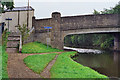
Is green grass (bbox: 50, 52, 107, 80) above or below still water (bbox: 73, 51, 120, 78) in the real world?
above

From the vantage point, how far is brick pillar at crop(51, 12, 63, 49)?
29.5m

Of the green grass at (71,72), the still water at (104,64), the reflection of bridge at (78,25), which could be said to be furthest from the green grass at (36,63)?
the reflection of bridge at (78,25)

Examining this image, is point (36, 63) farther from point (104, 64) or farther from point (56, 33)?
point (56, 33)

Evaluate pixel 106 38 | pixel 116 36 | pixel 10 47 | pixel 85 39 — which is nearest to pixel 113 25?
pixel 116 36

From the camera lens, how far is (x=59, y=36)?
29828 mm

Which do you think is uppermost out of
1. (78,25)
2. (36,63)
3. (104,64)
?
(78,25)

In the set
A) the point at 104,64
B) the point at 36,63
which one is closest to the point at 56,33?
the point at 104,64

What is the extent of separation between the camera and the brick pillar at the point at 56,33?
29.5m

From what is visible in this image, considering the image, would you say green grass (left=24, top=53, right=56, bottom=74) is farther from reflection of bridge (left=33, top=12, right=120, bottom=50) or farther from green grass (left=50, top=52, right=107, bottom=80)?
reflection of bridge (left=33, top=12, right=120, bottom=50)

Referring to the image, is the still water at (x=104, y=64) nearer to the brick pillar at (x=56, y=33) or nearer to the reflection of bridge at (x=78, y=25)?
the brick pillar at (x=56, y=33)

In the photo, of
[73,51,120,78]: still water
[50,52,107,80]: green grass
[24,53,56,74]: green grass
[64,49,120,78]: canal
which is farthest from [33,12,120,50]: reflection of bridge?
[50,52,107,80]: green grass

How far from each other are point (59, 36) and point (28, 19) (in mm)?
9083

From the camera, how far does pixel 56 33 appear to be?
1169 inches

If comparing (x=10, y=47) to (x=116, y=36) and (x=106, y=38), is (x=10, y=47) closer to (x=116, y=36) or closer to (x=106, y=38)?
(x=116, y=36)
